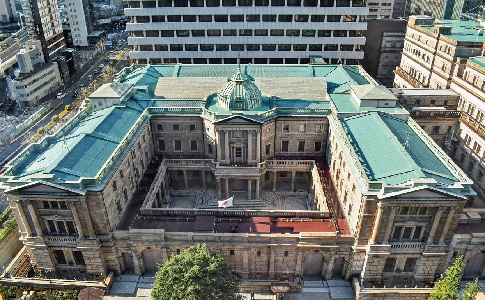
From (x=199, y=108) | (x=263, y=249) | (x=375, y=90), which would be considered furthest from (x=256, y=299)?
(x=375, y=90)

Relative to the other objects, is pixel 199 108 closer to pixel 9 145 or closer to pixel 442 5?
pixel 9 145

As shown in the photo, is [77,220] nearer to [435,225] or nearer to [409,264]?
[409,264]

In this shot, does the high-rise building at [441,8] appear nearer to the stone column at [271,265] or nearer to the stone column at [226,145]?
the stone column at [226,145]

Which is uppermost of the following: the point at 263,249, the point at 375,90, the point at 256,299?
the point at 375,90

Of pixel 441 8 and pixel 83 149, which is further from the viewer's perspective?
pixel 441 8

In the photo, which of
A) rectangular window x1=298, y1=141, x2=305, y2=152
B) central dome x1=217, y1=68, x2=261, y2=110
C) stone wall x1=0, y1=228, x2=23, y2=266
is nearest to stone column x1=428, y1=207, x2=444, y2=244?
rectangular window x1=298, y1=141, x2=305, y2=152

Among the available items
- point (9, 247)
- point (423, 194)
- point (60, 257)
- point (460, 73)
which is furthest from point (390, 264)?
point (9, 247)

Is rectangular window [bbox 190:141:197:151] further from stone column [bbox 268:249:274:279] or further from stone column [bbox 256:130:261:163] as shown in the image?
stone column [bbox 268:249:274:279]
